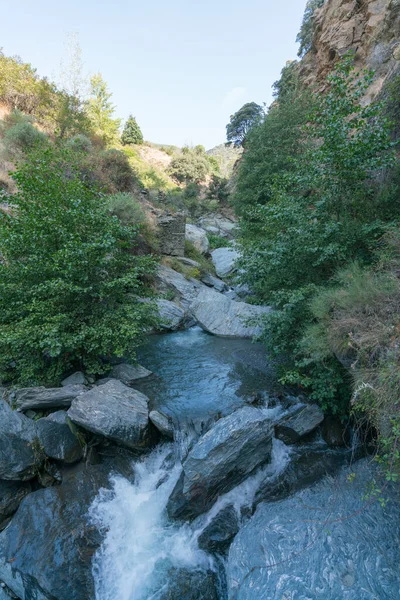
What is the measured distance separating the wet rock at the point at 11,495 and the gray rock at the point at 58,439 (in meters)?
0.51

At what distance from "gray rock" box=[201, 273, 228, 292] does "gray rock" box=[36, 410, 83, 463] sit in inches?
407

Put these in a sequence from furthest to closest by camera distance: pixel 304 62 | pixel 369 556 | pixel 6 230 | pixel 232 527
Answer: pixel 304 62, pixel 6 230, pixel 232 527, pixel 369 556

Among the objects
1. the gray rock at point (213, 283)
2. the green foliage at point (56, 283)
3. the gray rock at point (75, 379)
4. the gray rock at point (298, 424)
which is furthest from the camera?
the gray rock at point (213, 283)

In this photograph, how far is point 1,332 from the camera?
5.09 meters

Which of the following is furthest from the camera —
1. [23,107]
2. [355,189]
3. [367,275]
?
[23,107]

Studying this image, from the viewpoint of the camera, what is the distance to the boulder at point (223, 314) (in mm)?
9259

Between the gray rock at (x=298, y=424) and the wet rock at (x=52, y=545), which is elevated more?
the gray rock at (x=298, y=424)

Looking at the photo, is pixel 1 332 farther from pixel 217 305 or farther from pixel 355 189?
pixel 355 189

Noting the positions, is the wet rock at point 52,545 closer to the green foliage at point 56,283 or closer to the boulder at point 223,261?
the green foliage at point 56,283

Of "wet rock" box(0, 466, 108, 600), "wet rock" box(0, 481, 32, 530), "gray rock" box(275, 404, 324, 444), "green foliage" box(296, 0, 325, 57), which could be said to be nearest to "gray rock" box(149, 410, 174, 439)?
"wet rock" box(0, 466, 108, 600)

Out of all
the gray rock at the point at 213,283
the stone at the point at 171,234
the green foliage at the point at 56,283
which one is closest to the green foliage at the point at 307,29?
the stone at the point at 171,234

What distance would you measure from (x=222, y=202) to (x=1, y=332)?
99.8ft

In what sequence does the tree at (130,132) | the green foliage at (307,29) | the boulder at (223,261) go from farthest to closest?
the tree at (130,132) < the green foliage at (307,29) < the boulder at (223,261)

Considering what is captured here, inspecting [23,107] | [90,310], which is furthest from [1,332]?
[23,107]
